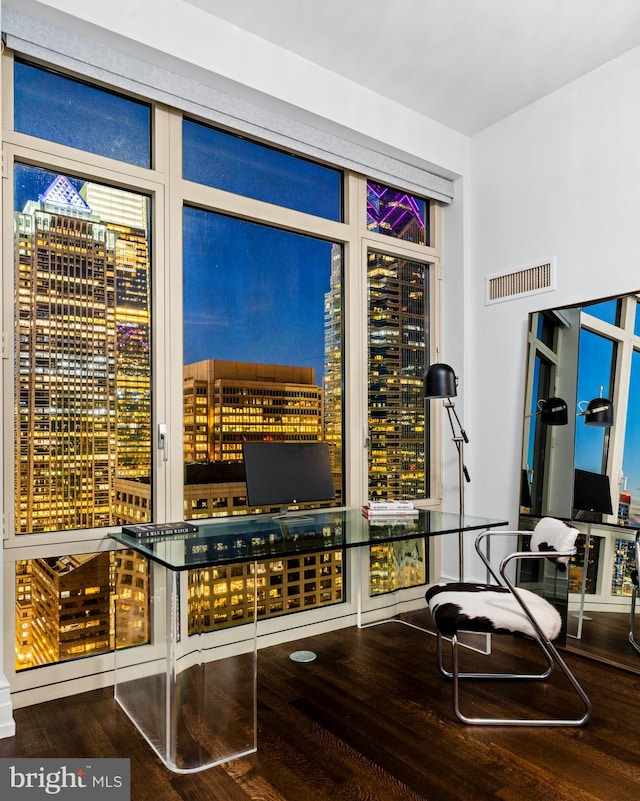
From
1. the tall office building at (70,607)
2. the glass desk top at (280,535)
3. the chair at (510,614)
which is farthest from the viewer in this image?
the tall office building at (70,607)

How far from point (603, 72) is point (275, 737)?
13.3 feet

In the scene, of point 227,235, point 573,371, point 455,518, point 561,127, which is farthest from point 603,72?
point 455,518

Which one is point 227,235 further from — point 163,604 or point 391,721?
point 391,721

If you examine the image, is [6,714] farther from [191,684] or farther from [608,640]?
[608,640]

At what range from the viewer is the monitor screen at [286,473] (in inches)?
131

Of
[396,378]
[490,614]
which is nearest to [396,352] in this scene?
[396,378]

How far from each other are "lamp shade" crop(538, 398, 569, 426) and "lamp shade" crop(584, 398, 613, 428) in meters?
0.16

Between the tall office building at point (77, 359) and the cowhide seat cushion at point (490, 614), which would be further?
the tall office building at point (77, 359)

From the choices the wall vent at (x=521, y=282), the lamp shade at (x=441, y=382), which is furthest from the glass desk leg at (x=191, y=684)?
the wall vent at (x=521, y=282)

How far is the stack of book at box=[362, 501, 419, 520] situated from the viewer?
11.9 feet

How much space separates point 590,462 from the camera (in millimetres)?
3586

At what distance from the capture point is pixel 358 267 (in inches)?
165

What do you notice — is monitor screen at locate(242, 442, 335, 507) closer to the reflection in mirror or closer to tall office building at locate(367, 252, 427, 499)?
tall office building at locate(367, 252, 427, 499)

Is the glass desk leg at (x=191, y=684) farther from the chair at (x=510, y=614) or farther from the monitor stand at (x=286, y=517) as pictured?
the chair at (x=510, y=614)
